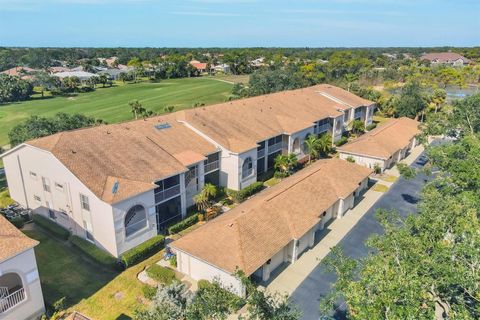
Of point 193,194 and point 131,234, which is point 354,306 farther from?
point 193,194

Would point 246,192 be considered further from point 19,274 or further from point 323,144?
point 19,274

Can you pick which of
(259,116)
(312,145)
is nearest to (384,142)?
(312,145)

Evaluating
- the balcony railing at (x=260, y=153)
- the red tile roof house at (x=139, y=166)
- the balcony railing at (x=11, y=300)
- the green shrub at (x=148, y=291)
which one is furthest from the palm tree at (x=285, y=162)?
the balcony railing at (x=11, y=300)

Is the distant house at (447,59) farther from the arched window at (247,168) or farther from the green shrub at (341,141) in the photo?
the arched window at (247,168)

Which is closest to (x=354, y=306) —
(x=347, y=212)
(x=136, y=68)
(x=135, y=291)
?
(x=135, y=291)

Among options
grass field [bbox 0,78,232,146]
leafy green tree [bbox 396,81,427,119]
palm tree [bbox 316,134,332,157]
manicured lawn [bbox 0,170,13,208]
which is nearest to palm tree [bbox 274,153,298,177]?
palm tree [bbox 316,134,332,157]
